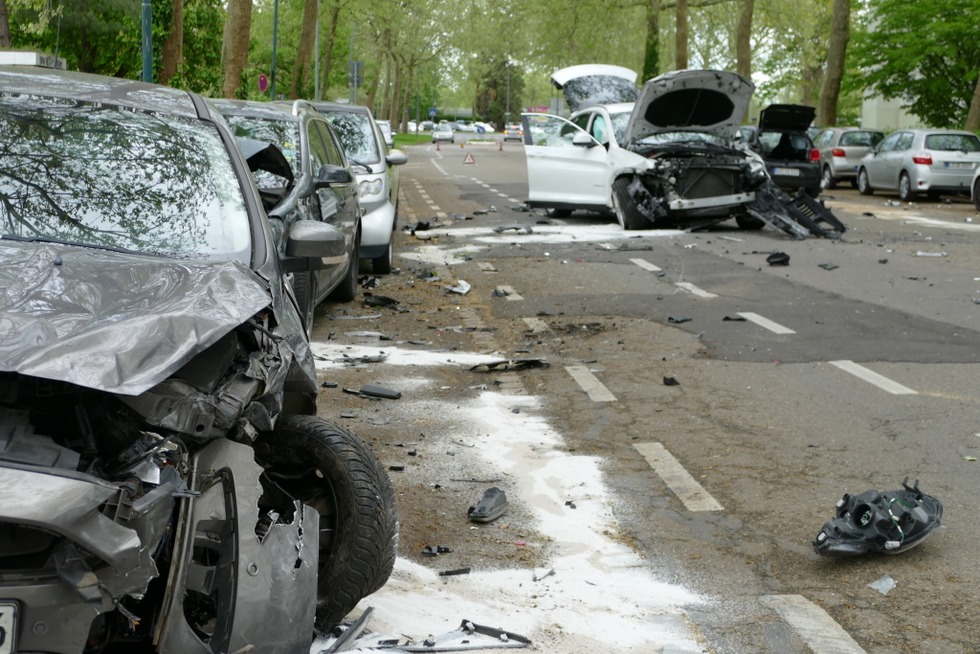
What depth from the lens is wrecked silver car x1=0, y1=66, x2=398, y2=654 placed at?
117 inches

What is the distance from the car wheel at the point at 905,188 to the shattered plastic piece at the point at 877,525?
24262mm

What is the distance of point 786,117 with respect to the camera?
82.0 feet

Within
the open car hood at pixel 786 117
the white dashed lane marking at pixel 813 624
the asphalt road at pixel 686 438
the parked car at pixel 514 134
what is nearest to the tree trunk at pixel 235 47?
the open car hood at pixel 786 117

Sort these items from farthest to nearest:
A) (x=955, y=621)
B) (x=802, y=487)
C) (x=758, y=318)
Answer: (x=758, y=318) → (x=802, y=487) → (x=955, y=621)

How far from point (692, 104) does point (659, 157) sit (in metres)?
0.91

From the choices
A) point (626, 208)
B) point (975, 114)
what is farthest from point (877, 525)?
point (975, 114)

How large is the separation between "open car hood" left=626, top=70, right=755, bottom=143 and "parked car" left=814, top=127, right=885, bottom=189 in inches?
569

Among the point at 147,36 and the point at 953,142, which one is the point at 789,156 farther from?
the point at 147,36

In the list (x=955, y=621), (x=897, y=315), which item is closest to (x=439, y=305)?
(x=897, y=315)

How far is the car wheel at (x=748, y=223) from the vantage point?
2006 cm

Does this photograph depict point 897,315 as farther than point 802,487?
A: Yes

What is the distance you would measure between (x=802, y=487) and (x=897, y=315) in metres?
5.69

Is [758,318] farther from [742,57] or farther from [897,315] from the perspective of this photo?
[742,57]

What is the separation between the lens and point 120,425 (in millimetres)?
3350
